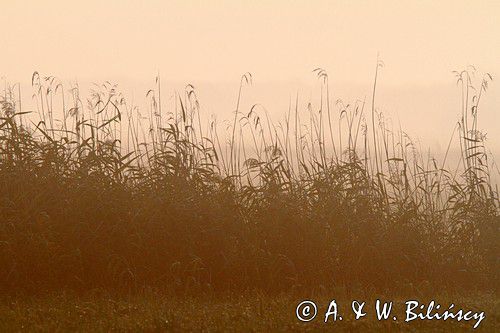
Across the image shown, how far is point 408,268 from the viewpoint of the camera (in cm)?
999

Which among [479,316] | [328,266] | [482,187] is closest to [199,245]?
[328,266]

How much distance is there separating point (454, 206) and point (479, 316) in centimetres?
331

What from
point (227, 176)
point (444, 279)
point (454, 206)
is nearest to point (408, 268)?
point (444, 279)

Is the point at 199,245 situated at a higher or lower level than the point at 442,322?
higher

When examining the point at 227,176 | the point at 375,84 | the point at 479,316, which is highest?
the point at 375,84

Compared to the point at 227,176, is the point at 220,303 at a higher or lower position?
lower

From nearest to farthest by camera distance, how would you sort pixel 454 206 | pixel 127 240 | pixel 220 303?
pixel 220 303 → pixel 127 240 → pixel 454 206

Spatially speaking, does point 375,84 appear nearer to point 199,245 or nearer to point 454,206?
point 454,206

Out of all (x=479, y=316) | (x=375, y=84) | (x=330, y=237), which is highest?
(x=375, y=84)

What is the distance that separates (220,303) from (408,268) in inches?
103

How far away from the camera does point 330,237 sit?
9.80 m

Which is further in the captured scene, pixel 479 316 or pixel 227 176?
pixel 227 176

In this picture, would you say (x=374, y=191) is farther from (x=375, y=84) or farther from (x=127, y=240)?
(x=127, y=240)

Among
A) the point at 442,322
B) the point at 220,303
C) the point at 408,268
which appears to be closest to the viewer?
the point at 442,322
